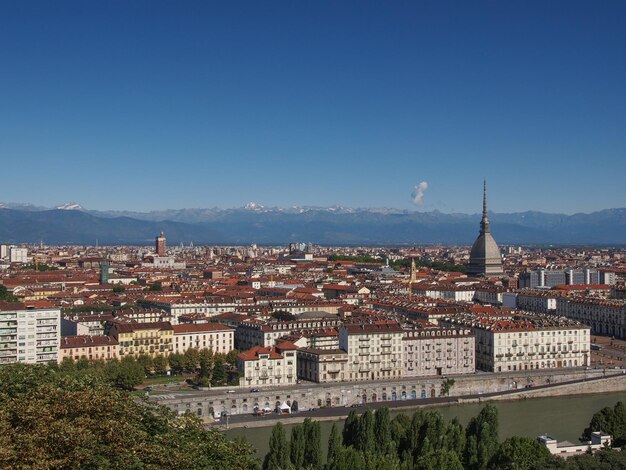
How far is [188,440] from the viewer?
38.0ft

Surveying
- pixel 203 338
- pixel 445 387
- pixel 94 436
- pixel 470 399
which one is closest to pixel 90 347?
pixel 203 338

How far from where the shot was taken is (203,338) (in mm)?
31062

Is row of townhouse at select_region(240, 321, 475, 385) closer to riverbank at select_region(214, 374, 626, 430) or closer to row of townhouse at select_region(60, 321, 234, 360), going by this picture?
riverbank at select_region(214, 374, 626, 430)

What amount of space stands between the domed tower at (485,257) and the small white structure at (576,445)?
47327mm

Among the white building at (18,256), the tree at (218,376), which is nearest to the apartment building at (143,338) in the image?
the tree at (218,376)

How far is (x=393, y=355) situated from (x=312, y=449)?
11.5 metres

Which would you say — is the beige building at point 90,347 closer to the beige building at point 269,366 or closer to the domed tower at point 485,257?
the beige building at point 269,366

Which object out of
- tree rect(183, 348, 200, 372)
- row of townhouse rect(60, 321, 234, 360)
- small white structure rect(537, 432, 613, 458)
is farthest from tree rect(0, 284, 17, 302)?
small white structure rect(537, 432, 613, 458)

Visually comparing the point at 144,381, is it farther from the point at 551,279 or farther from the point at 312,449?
the point at 551,279

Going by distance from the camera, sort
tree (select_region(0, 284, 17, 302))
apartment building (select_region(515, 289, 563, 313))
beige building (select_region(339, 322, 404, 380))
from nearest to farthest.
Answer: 1. beige building (select_region(339, 322, 404, 380))
2. tree (select_region(0, 284, 17, 302))
3. apartment building (select_region(515, 289, 563, 313))

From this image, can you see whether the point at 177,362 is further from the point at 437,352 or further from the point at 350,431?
the point at 350,431

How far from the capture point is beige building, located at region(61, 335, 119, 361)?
2844 cm

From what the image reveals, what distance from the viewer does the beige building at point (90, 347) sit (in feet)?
93.3

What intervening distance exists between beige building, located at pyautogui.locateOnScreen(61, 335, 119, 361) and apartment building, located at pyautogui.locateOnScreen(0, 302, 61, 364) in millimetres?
566
